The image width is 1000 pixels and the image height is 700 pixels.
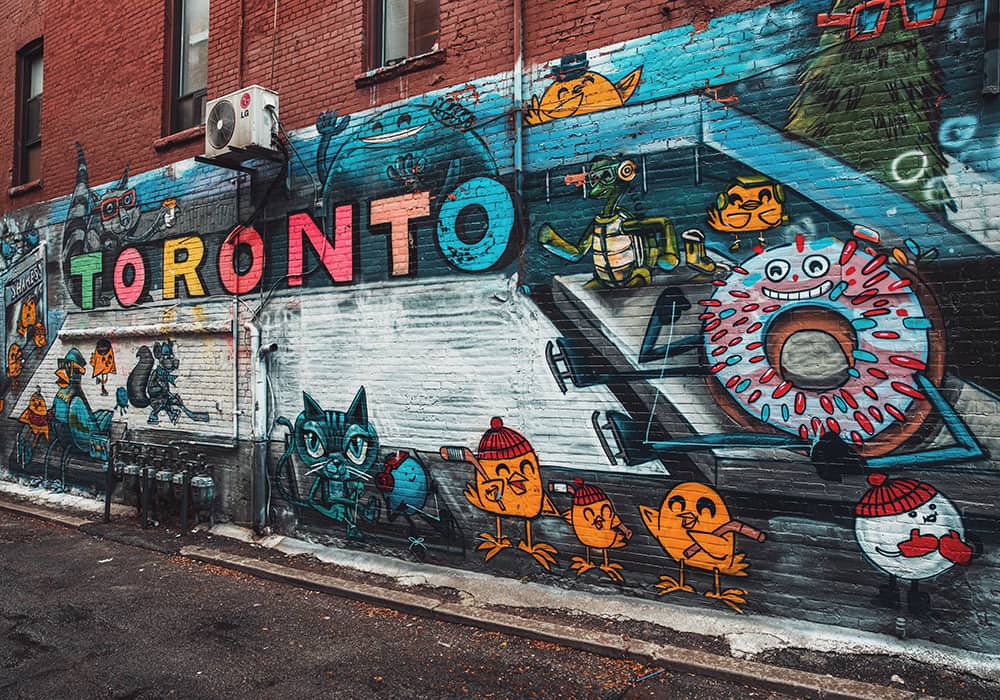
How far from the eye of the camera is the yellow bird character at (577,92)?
18.7ft

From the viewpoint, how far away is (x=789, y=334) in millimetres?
4988

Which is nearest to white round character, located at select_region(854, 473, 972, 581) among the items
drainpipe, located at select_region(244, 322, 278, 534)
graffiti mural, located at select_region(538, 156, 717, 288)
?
graffiti mural, located at select_region(538, 156, 717, 288)

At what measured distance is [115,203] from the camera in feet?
31.7

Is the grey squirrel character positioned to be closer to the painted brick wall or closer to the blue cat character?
the painted brick wall

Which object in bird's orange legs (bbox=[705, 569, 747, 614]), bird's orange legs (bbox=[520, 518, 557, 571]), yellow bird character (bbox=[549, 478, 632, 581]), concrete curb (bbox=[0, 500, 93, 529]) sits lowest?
concrete curb (bbox=[0, 500, 93, 529])

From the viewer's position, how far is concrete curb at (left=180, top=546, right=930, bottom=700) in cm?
422

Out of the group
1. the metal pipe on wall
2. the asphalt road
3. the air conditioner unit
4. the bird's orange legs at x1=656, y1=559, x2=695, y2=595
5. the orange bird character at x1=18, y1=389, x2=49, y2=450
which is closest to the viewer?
the asphalt road

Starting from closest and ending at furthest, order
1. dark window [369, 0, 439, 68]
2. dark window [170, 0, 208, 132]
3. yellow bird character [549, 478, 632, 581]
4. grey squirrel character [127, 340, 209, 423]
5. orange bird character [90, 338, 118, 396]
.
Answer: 1. yellow bird character [549, 478, 632, 581]
2. dark window [369, 0, 439, 68]
3. grey squirrel character [127, 340, 209, 423]
4. dark window [170, 0, 208, 132]
5. orange bird character [90, 338, 118, 396]

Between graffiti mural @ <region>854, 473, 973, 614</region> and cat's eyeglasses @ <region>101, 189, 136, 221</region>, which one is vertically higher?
cat's eyeglasses @ <region>101, 189, 136, 221</region>

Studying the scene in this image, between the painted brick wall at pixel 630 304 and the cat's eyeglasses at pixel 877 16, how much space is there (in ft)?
0.08

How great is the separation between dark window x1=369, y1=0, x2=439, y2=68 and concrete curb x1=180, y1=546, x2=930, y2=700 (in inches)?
201

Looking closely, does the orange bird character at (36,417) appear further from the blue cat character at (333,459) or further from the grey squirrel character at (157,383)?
the blue cat character at (333,459)

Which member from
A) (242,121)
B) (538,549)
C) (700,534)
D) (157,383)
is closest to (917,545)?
(700,534)

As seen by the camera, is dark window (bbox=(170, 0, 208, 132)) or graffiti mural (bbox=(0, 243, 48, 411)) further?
graffiti mural (bbox=(0, 243, 48, 411))
